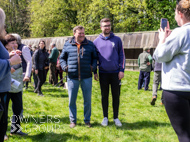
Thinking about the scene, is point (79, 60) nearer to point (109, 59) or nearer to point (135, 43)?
point (109, 59)

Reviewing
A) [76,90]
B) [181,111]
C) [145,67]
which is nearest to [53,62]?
[145,67]

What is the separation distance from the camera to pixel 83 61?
437cm

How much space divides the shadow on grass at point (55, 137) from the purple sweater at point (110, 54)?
1.43 meters

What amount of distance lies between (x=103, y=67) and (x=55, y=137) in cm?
167

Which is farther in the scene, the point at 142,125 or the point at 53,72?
the point at 53,72

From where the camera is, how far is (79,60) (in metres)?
4.35

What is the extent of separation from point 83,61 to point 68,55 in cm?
35

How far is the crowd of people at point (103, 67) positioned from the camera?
2270 millimetres

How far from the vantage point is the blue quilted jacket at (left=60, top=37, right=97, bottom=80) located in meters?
4.37

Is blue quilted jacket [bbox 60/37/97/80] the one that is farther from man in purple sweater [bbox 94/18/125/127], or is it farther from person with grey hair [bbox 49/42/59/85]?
person with grey hair [bbox 49/42/59/85]

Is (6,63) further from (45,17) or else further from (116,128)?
(45,17)

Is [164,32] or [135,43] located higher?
[164,32]

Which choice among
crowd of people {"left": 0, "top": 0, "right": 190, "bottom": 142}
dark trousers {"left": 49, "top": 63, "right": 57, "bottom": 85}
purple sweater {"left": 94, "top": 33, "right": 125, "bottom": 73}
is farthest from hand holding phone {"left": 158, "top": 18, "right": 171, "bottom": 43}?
dark trousers {"left": 49, "top": 63, "right": 57, "bottom": 85}

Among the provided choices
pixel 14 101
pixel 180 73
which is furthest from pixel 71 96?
pixel 180 73
